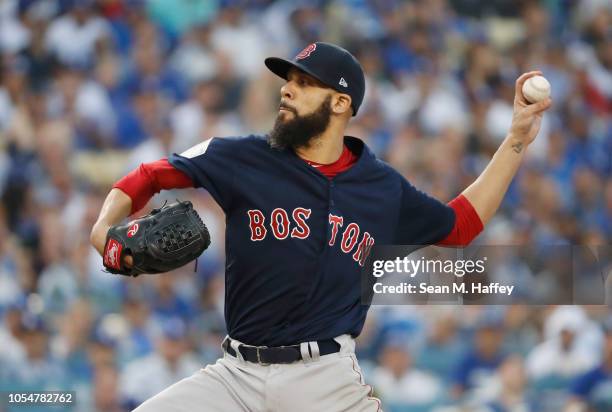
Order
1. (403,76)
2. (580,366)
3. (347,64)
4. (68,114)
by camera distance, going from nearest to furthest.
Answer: (347,64) → (580,366) → (68,114) → (403,76)

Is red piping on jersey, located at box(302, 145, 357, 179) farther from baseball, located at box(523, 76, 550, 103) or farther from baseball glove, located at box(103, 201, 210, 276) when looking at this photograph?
baseball, located at box(523, 76, 550, 103)

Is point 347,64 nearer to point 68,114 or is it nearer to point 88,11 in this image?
point 68,114

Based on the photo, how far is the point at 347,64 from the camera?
11.3 feet

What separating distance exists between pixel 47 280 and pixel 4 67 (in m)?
1.73

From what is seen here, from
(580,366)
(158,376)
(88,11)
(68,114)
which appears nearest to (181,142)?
(68,114)

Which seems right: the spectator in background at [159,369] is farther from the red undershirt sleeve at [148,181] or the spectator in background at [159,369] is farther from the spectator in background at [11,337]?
the red undershirt sleeve at [148,181]

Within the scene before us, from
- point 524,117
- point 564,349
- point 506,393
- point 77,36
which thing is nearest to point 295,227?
point 524,117

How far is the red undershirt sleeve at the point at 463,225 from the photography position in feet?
11.6

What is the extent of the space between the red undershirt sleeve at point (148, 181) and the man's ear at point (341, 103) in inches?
24.1

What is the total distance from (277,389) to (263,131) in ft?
13.1

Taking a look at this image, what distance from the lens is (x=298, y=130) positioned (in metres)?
3.33

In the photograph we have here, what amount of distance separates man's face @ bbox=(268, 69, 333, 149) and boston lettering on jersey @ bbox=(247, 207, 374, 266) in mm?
254

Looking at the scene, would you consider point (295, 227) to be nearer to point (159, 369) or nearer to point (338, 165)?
point (338, 165)

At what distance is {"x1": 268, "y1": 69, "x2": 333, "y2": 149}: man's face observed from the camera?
3314 millimetres
